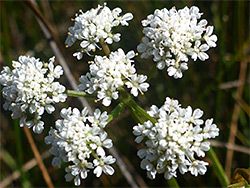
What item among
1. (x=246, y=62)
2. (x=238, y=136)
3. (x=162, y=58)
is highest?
(x=162, y=58)

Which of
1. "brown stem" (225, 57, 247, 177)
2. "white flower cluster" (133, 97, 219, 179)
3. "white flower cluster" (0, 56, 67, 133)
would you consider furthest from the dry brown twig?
"brown stem" (225, 57, 247, 177)

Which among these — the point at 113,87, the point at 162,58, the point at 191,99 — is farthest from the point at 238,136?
the point at 113,87

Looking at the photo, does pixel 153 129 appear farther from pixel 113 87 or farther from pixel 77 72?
pixel 77 72

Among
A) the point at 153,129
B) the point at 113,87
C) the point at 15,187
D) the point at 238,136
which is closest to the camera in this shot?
the point at 153,129

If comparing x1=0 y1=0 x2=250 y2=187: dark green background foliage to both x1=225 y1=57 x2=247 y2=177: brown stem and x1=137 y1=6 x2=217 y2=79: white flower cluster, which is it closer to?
x1=225 y1=57 x2=247 y2=177: brown stem

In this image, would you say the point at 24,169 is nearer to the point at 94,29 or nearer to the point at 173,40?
the point at 94,29

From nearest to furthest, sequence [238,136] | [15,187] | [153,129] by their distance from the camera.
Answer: [153,129], [238,136], [15,187]

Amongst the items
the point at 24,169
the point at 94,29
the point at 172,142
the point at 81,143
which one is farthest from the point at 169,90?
the point at 24,169

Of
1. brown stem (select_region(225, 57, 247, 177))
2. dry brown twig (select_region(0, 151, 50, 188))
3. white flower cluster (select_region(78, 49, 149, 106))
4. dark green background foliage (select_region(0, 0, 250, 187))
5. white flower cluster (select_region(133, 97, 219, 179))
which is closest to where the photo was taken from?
white flower cluster (select_region(133, 97, 219, 179))
